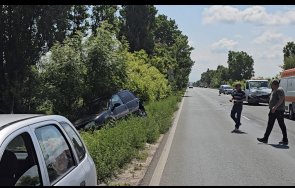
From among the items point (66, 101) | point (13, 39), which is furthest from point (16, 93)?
point (66, 101)

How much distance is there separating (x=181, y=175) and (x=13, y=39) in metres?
17.2

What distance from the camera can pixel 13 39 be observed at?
2412 centimetres

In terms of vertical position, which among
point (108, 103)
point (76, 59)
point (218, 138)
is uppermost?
point (76, 59)

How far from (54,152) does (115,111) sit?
11303mm

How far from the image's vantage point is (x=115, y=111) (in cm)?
1538

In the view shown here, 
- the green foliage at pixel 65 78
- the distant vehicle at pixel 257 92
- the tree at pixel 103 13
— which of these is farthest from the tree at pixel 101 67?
the tree at pixel 103 13

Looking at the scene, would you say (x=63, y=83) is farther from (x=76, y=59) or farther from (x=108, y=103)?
(x=108, y=103)

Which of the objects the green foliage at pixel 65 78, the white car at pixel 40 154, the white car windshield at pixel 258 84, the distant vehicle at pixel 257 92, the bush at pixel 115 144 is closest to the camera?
the white car at pixel 40 154

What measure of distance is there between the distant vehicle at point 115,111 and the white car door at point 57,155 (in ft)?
30.0

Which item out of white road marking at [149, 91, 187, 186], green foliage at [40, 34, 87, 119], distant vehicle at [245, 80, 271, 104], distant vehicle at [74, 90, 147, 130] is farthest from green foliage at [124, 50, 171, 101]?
distant vehicle at [245, 80, 271, 104]

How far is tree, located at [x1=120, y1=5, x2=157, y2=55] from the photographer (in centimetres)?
4034

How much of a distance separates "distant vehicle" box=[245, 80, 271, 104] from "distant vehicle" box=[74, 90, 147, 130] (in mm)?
22726

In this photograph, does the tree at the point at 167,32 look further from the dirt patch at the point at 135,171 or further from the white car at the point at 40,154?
the white car at the point at 40,154

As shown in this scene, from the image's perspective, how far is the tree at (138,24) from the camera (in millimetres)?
40344
